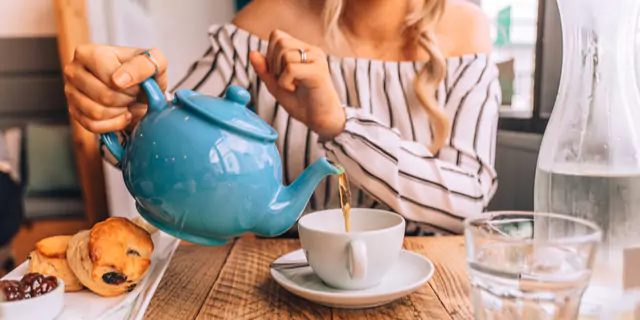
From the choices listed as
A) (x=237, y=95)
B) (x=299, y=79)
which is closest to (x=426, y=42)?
(x=299, y=79)

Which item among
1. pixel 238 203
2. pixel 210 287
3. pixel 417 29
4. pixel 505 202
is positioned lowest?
pixel 505 202

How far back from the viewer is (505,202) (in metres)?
1.66

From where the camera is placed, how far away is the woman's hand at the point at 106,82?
1.43 ft

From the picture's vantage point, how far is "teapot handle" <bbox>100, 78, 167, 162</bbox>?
0.42 m

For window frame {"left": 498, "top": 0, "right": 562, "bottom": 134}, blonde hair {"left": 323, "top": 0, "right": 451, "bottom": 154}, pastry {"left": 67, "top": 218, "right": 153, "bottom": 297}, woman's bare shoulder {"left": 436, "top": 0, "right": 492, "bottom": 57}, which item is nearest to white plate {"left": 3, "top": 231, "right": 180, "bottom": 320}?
pastry {"left": 67, "top": 218, "right": 153, "bottom": 297}

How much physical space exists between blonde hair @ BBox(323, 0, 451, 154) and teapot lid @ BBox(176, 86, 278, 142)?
0.63 meters

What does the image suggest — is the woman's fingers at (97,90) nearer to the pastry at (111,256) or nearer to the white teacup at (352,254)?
the pastry at (111,256)

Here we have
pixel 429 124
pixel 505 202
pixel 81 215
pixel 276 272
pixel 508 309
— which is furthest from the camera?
pixel 505 202

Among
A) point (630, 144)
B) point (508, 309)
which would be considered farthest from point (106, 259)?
point (630, 144)

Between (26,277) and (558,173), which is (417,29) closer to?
(558,173)

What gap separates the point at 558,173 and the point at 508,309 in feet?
0.53

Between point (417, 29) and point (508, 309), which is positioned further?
point (417, 29)

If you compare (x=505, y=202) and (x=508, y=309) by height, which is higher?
(x=508, y=309)

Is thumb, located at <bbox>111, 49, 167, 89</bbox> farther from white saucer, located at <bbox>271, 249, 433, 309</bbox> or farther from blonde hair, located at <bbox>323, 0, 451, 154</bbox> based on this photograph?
blonde hair, located at <bbox>323, 0, 451, 154</bbox>
